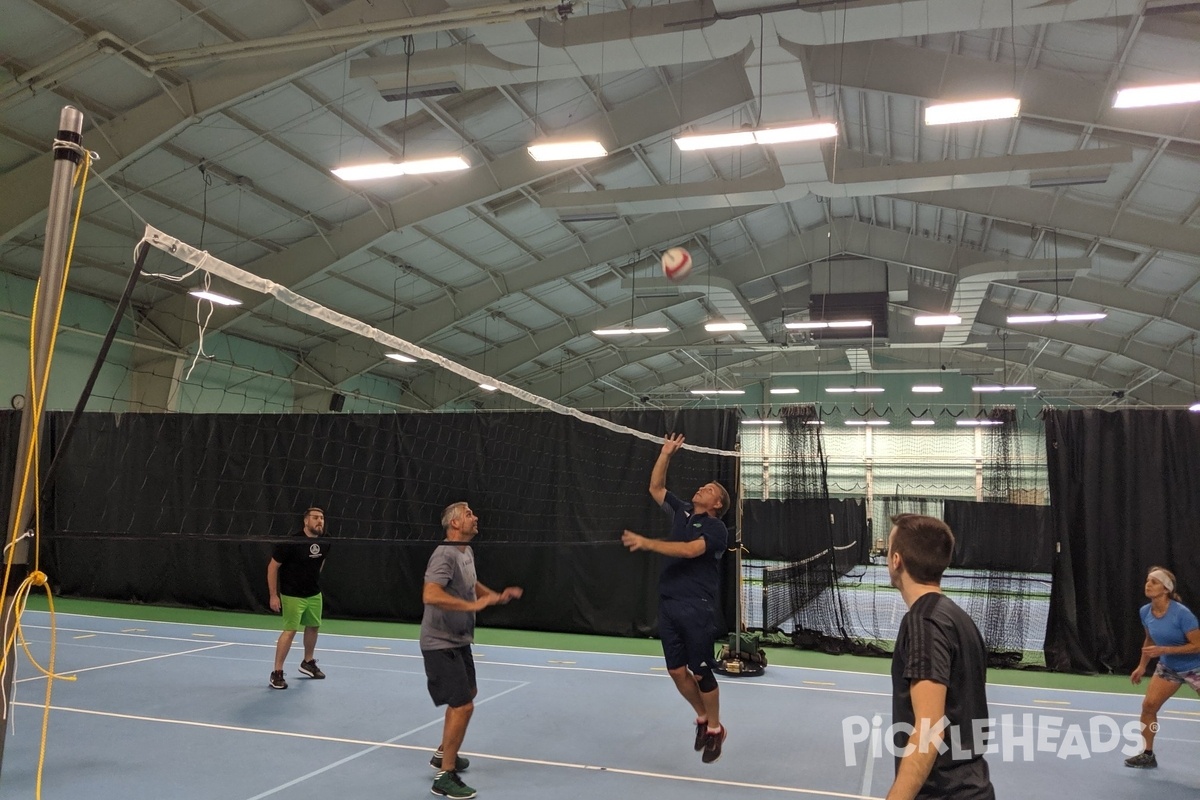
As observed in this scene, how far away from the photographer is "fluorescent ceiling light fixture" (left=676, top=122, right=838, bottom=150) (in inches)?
328

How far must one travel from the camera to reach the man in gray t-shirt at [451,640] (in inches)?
182

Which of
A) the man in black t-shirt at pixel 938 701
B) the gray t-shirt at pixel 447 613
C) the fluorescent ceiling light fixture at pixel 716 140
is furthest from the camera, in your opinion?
the fluorescent ceiling light fixture at pixel 716 140

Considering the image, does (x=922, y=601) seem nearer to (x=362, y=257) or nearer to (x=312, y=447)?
(x=312, y=447)

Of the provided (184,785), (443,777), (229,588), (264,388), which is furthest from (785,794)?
(264,388)

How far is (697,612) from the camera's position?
5.04 metres

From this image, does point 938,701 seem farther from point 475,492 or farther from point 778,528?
point 778,528

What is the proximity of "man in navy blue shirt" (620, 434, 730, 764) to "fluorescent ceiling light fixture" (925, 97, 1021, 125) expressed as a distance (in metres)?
5.06

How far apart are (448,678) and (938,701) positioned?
3.22 m

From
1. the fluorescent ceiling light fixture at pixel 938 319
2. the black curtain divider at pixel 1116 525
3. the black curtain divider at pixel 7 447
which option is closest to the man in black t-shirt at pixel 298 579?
the black curtain divider at pixel 7 447

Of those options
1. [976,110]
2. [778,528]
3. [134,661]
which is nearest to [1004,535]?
[778,528]

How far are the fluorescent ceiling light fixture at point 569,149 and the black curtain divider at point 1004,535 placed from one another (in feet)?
21.1

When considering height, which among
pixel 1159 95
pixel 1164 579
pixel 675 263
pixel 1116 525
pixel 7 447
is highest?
pixel 675 263

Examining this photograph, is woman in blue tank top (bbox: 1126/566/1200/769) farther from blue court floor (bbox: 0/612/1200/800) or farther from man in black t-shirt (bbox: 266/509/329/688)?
man in black t-shirt (bbox: 266/509/329/688)

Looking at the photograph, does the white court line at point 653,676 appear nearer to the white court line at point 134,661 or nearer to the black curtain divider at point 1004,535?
the white court line at point 134,661
